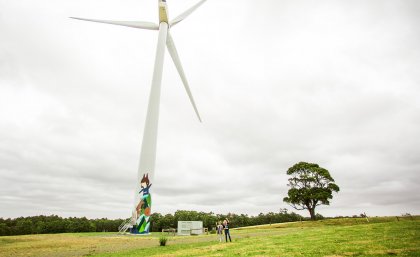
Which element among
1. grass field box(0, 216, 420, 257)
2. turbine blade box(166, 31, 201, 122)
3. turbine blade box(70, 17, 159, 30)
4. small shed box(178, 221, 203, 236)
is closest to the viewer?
grass field box(0, 216, 420, 257)

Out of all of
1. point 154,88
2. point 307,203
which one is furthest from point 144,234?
point 307,203

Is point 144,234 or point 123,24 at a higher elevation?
point 123,24

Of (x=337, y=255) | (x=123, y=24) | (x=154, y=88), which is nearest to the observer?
(x=337, y=255)

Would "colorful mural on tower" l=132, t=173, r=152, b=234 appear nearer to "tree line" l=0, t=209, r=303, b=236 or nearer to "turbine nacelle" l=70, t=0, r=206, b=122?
"turbine nacelle" l=70, t=0, r=206, b=122

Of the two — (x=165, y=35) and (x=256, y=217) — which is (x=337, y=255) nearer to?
(x=165, y=35)

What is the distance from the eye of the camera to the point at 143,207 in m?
35.4

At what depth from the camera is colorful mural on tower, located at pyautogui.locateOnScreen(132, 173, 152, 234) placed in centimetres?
3512

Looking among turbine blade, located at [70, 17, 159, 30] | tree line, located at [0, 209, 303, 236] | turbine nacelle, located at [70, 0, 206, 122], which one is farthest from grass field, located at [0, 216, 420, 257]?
tree line, located at [0, 209, 303, 236]

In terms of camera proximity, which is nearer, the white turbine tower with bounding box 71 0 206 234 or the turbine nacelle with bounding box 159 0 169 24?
the white turbine tower with bounding box 71 0 206 234

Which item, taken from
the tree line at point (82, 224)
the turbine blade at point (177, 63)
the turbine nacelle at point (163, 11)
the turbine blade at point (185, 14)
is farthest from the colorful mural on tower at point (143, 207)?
the tree line at point (82, 224)

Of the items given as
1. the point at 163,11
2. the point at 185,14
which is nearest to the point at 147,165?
the point at 163,11

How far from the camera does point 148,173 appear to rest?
1394 inches

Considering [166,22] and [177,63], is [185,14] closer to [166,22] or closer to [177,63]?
[166,22]

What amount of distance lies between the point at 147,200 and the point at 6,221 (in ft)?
362
